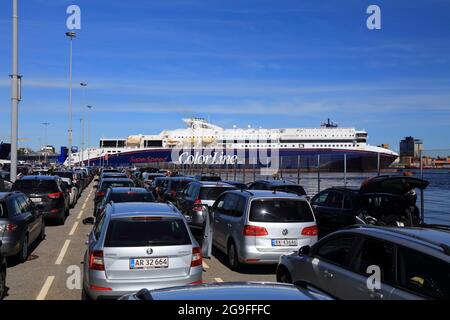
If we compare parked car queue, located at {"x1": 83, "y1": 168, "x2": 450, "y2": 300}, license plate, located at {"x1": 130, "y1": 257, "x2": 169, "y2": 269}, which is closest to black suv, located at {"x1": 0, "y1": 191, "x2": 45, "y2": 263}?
parked car queue, located at {"x1": 83, "y1": 168, "x2": 450, "y2": 300}

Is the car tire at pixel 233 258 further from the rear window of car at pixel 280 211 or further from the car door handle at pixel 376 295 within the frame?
the car door handle at pixel 376 295

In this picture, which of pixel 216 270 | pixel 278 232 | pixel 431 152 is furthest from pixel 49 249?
pixel 431 152

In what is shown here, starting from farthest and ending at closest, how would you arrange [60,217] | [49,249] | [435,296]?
[60,217] < [49,249] < [435,296]

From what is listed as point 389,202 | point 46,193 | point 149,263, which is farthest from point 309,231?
point 46,193

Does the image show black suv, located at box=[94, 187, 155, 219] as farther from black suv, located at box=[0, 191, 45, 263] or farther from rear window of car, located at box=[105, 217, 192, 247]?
rear window of car, located at box=[105, 217, 192, 247]

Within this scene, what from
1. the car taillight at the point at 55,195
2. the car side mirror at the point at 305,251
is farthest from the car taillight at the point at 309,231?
the car taillight at the point at 55,195

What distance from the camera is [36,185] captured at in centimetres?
1541

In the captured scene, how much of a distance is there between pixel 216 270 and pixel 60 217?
26.6 feet

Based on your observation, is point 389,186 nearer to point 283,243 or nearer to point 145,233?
point 283,243

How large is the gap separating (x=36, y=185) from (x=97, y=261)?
1066cm

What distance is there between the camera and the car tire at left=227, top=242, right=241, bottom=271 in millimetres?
9250

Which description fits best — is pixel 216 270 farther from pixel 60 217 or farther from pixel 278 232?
pixel 60 217

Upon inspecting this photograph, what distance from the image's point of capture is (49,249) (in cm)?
1125

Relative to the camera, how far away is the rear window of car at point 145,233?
236 inches
